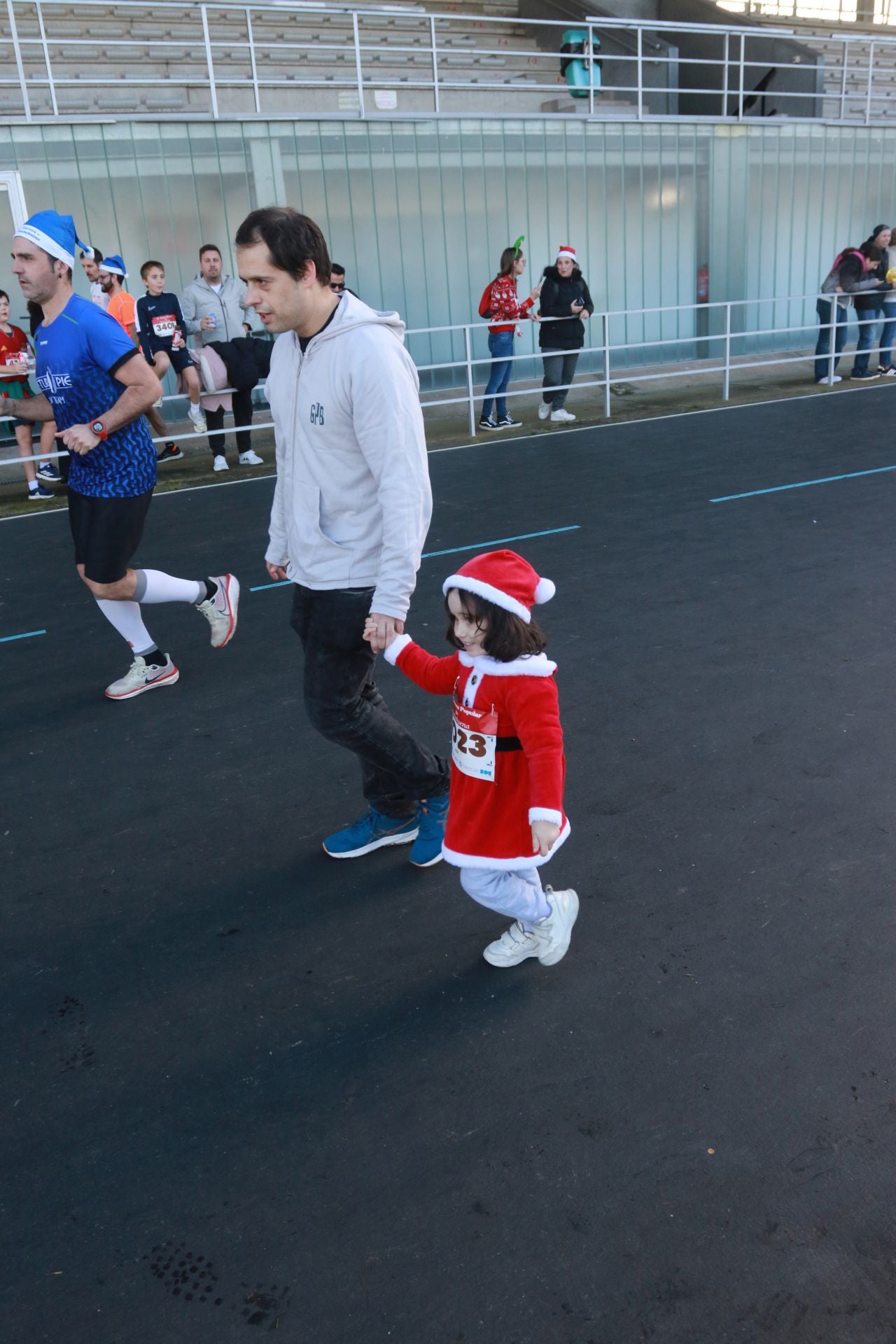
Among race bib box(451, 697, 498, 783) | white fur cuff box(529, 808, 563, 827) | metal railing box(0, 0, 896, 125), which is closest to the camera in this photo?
white fur cuff box(529, 808, 563, 827)

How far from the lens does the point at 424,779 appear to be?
3.42 m

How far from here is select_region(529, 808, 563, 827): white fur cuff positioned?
254 cm

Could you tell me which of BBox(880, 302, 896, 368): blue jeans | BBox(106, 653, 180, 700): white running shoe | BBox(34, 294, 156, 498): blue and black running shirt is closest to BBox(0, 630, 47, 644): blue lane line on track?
BBox(106, 653, 180, 700): white running shoe

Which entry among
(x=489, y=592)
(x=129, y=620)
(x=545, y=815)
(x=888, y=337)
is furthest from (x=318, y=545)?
(x=888, y=337)

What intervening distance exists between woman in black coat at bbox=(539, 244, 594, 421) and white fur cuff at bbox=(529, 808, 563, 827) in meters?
10.5

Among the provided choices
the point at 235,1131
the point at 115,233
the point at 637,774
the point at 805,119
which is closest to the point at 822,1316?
the point at 235,1131

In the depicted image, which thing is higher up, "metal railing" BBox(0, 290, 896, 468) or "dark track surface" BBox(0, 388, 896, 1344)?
"metal railing" BBox(0, 290, 896, 468)

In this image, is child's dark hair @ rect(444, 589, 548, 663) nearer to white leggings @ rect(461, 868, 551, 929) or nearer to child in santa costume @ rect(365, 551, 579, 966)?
child in santa costume @ rect(365, 551, 579, 966)

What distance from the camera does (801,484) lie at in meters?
8.68

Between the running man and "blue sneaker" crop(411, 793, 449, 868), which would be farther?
the running man

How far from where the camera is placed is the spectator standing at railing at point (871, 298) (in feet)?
46.8

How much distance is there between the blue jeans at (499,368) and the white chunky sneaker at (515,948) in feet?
32.9

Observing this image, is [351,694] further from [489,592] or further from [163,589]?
[163,589]

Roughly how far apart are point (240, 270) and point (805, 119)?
1663 centimetres
